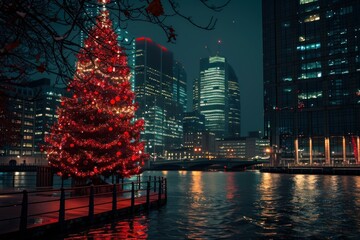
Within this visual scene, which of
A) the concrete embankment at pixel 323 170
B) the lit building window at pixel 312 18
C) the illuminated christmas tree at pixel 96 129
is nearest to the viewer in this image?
the illuminated christmas tree at pixel 96 129

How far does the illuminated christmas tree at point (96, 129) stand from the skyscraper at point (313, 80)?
114 meters

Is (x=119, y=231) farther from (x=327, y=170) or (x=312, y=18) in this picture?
(x=312, y=18)

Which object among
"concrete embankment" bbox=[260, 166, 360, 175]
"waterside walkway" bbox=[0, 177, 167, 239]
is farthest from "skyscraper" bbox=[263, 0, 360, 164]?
"waterside walkway" bbox=[0, 177, 167, 239]

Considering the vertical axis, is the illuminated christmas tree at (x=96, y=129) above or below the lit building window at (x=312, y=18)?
below

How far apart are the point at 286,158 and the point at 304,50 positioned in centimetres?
3798

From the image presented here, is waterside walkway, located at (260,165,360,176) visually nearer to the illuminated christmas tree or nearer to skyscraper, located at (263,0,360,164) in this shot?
skyscraper, located at (263,0,360,164)

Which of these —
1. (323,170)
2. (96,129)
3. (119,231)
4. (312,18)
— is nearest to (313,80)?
(312,18)

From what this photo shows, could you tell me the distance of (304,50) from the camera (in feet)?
470

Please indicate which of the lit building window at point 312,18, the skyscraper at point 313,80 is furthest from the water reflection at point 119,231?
the lit building window at point 312,18

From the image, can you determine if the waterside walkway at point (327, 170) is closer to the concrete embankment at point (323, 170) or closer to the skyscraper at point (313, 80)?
the concrete embankment at point (323, 170)

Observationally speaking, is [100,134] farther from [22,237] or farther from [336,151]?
[336,151]

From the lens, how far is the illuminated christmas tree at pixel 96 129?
24172mm

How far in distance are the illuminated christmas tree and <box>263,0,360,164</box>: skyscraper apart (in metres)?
114

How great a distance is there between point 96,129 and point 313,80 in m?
127
